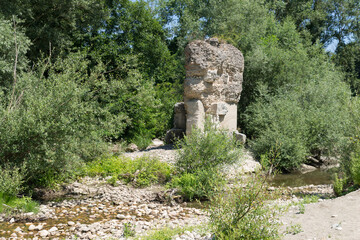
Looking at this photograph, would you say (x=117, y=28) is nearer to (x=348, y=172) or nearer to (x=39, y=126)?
(x=39, y=126)

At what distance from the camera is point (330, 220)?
5.41 meters

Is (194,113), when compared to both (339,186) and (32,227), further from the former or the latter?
(32,227)

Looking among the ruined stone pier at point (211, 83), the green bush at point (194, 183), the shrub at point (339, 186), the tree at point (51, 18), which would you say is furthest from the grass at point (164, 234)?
the tree at point (51, 18)

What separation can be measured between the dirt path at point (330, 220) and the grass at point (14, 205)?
5748 millimetres

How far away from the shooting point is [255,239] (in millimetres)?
4379

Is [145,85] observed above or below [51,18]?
below

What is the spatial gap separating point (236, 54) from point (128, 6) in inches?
332

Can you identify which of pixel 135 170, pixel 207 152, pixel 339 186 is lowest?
pixel 135 170

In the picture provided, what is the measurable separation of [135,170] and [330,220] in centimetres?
674

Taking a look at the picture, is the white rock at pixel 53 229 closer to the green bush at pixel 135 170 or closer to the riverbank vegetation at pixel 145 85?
the riverbank vegetation at pixel 145 85

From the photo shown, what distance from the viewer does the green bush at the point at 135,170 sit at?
1040 centimetres

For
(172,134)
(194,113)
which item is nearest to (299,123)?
(194,113)

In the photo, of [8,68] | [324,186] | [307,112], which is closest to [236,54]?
[307,112]

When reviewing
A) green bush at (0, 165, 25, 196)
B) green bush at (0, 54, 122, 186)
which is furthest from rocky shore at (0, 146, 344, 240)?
green bush at (0, 54, 122, 186)
